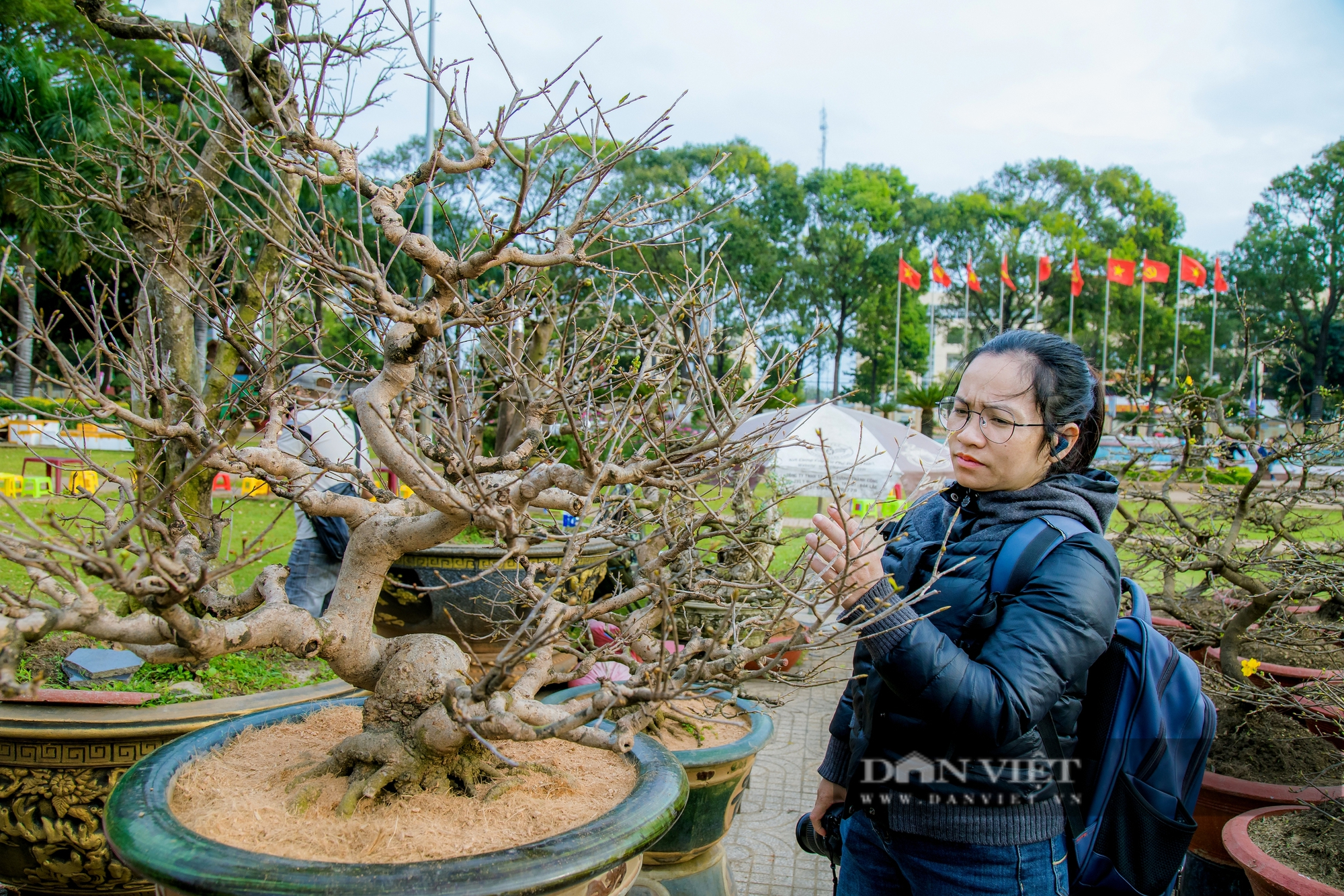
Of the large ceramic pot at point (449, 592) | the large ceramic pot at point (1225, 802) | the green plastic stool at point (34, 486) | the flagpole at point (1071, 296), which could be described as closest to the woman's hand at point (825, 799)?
the large ceramic pot at point (1225, 802)

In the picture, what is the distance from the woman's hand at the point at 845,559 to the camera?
162 centimetres

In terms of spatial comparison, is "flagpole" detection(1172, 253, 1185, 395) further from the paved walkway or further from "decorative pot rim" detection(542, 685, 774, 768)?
"decorative pot rim" detection(542, 685, 774, 768)

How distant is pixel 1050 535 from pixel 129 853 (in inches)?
73.7

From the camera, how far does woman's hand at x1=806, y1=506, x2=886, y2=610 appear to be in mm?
1622

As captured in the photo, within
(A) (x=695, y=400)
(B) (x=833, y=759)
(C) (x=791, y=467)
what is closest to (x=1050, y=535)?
(B) (x=833, y=759)

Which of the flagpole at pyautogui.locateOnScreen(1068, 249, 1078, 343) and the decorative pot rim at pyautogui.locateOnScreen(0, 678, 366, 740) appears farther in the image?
the flagpole at pyautogui.locateOnScreen(1068, 249, 1078, 343)

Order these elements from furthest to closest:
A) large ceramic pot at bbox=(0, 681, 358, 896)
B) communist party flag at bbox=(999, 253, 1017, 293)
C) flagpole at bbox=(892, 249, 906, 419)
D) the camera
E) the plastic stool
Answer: flagpole at bbox=(892, 249, 906, 419), communist party flag at bbox=(999, 253, 1017, 293), the plastic stool, large ceramic pot at bbox=(0, 681, 358, 896), the camera

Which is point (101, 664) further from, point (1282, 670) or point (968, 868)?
point (1282, 670)

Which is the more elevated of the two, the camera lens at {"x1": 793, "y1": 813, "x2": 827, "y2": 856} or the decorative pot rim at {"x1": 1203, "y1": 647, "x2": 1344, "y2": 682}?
the camera lens at {"x1": 793, "y1": 813, "x2": 827, "y2": 856}

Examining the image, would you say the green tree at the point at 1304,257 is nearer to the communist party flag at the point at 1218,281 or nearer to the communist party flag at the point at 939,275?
the communist party flag at the point at 1218,281

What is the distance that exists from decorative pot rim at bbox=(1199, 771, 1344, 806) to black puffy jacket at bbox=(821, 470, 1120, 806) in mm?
2026

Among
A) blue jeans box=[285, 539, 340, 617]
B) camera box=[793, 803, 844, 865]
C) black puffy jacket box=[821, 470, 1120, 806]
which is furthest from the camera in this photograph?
blue jeans box=[285, 539, 340, 617]

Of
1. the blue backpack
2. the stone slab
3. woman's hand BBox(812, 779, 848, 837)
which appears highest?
the blue backpack

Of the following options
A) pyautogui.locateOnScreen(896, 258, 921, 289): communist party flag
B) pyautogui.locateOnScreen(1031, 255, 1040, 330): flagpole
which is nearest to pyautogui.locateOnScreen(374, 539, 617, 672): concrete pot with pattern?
pyautogui.locateOnScreen(896, 258, 921, 289): communist party flag
